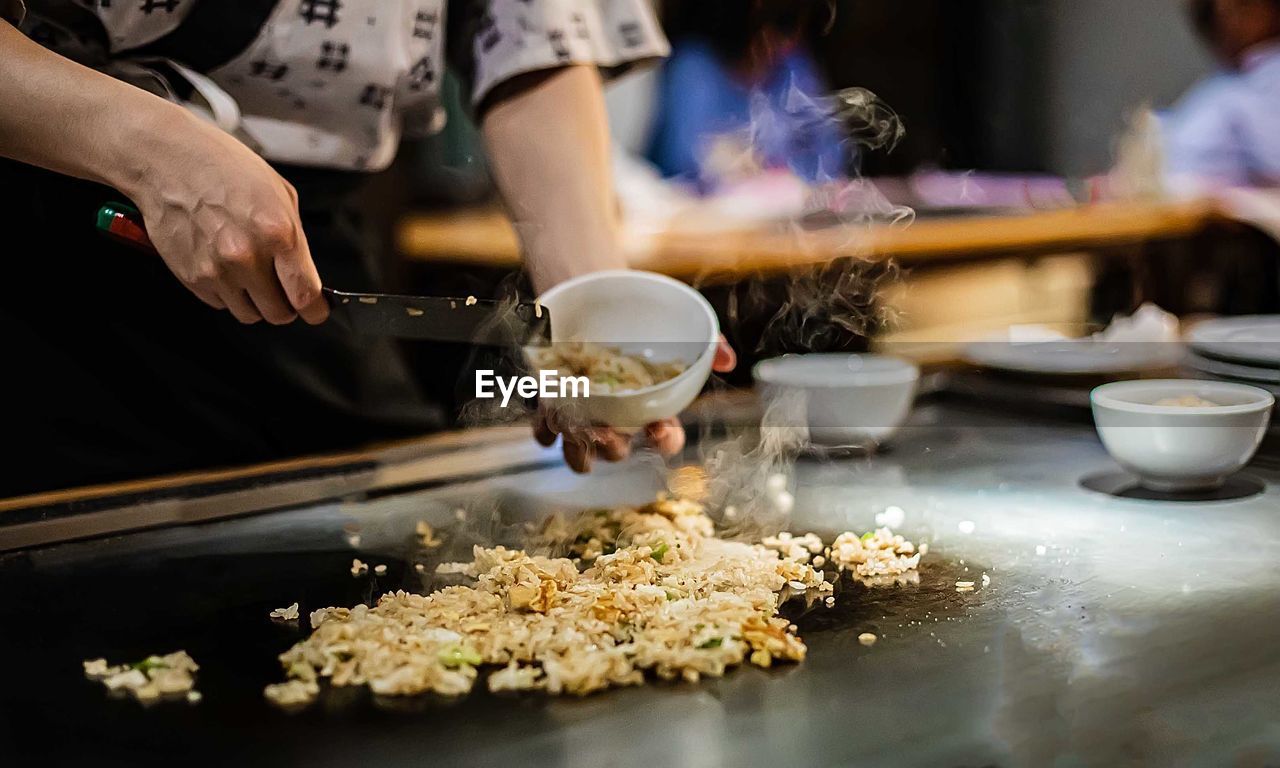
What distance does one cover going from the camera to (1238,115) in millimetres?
4875

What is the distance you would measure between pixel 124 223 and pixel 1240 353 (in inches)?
62.3

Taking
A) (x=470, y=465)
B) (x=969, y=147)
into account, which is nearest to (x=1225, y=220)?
(x=969, y=147)

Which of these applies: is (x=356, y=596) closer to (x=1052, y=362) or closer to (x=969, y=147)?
(x=1052, y=362)

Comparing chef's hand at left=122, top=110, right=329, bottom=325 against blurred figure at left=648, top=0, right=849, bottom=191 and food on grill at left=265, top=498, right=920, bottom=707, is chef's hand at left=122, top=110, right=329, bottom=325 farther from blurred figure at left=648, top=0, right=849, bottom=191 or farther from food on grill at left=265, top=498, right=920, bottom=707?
blurred figure at left=648, top=0, right=849, bottom=191

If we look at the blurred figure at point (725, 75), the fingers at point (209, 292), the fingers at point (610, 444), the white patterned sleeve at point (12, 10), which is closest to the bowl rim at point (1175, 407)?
the fingers at point (610, 444)

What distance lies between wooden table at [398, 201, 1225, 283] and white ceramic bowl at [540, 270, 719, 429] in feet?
5.00

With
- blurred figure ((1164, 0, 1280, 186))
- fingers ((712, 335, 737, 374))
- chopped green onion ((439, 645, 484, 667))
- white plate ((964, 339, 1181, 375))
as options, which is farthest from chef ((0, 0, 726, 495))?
blurred figure ((1164, 0, 1280, 186))

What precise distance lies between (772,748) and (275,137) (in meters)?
1.19

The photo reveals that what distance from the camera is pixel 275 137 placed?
163 cm

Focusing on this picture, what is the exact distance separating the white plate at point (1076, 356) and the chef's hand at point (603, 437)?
2.04ft

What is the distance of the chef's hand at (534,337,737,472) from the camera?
5.03 ft

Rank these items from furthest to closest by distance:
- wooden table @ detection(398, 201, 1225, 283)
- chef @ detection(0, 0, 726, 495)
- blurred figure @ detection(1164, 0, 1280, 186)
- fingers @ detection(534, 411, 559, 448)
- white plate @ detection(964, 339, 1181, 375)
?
blurred figure @ detection(1164, 0, 1280, 186) < wooden table @ detection(398, 201, 1225, 283) < white plate @ detection(964, 339, 1181, 375) < fingers @ detection(534, 411, 559, 448) < chef @ detection(0, 0, 726, 495)

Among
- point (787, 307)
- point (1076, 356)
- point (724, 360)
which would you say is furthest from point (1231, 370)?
point (724, 360)

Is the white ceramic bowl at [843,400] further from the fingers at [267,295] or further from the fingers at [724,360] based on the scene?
the fingers at [267,295]
